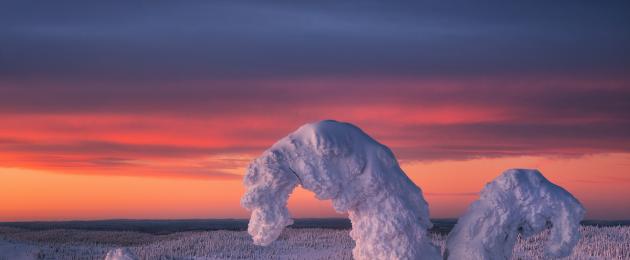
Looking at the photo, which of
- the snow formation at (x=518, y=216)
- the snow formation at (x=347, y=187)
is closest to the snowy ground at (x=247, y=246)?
the snow formation at (x=518, y=216)

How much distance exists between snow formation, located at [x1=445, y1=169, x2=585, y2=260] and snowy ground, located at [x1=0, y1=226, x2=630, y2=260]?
52.9 ft

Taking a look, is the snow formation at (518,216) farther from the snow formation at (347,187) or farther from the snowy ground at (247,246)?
the snowy ground at (247,246)

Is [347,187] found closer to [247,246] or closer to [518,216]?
[518,216]

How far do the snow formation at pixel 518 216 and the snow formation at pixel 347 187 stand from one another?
1.05 m

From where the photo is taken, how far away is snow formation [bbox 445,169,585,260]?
1250cm

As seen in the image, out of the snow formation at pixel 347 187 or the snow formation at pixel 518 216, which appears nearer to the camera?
the snow formation at pixel 347 187

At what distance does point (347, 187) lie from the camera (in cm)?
1170

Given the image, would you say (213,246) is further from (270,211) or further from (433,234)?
(270,211)

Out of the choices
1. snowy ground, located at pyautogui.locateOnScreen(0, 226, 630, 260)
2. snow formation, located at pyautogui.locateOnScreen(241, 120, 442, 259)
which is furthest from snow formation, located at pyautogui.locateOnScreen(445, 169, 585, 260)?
snowy ground, located at pyautogui.locateOnScreen(0, 226, 630, 260)

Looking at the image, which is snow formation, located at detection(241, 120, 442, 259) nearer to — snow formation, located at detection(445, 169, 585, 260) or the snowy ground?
snow formation, located at detection(445, 169, 585, 260)

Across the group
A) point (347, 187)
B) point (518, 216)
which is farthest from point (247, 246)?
point (347, 187)

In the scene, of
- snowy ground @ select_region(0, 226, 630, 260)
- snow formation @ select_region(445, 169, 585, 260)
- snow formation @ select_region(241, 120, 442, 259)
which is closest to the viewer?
snow formation @ select_region(241, 120, 442, 259)

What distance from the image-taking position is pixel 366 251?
11984 millimetres

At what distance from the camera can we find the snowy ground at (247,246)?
2892 centimetres
